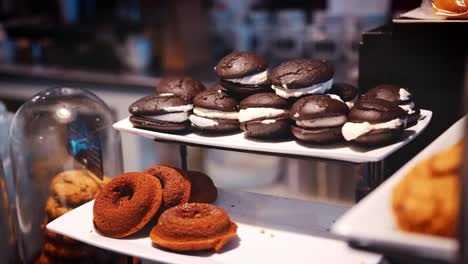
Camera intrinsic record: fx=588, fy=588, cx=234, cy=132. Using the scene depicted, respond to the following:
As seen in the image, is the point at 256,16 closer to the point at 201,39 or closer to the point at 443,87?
the point at 201,39

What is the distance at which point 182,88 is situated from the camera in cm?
161

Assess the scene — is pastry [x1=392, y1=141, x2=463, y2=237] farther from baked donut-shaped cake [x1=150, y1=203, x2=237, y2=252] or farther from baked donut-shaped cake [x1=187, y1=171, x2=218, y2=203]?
baked donut-shaped cake [x1=187, y1=171, x2=218, y2=203]

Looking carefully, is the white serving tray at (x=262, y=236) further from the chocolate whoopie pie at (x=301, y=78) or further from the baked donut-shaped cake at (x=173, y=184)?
the chocolate whoopie pie at (x=301, y=78)

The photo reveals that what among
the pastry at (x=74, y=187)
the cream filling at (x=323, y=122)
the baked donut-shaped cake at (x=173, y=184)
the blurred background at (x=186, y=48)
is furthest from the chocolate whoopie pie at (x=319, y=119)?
the blurred background at (x=186, y=48)

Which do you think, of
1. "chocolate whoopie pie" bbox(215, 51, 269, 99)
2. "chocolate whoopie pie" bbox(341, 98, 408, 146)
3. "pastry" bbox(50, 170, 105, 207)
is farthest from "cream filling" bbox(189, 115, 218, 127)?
"pastry" bbox(50, 170, 105, 207)

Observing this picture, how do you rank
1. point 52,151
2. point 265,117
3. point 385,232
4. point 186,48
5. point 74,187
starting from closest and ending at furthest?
point 385,232 < point 265,117 < point 74,187 < point 52,151 < point 186,48

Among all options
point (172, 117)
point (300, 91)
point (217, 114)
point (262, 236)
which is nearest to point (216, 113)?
point (217, 114)

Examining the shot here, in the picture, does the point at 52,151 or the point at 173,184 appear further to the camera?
the point at 52,151

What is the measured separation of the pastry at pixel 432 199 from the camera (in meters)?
0.90

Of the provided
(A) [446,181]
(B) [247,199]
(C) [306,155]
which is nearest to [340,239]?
(C) [306,155]

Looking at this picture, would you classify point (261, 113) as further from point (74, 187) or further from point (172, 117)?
point (74, 187)

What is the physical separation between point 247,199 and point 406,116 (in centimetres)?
53

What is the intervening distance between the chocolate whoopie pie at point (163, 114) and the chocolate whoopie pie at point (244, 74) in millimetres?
126

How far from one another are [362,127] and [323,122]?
0.10 metres
